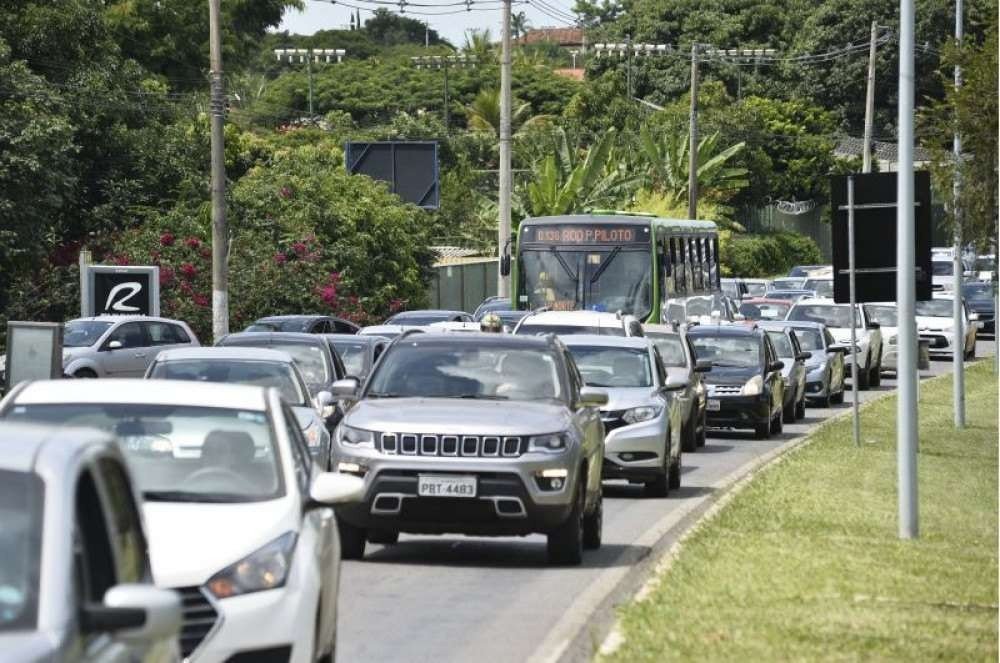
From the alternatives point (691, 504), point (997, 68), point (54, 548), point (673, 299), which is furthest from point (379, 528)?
point (673, 299)

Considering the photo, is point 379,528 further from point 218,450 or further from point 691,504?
point 691,504

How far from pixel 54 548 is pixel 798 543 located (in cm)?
1142

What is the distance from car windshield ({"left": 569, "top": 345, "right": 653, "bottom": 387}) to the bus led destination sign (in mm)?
14909

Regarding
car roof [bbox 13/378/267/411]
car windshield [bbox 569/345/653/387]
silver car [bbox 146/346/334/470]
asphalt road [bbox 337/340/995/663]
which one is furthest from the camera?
car windshield [bbox 569/345/653/387]

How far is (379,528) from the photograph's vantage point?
15312 millimetres

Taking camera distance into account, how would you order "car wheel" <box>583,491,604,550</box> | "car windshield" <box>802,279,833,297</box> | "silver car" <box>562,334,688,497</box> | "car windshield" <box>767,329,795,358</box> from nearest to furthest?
1. "car wheel" <box>583,491,604,550</box>
2. "silver car" <box>562,334,688,497</box>
3. "car windshield" <box>767,329,795,358</box>
4. "car windshield" <box>802,279,833,297</box>

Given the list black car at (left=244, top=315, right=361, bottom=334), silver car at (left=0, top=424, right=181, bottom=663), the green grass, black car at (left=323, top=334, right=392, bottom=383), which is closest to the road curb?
the green grass

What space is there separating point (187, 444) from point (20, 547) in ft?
16.4

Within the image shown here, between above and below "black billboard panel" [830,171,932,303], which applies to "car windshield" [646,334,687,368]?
below

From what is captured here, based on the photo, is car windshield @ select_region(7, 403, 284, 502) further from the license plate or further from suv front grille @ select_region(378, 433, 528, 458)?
suv front grille @ select_region(378, 433, 528, 458)

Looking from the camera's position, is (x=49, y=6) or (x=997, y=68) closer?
(x=997, y=68)

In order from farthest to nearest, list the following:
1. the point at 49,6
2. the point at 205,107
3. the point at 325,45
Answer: the point at 325,45 → the point at 205,107 → the point at 49,6

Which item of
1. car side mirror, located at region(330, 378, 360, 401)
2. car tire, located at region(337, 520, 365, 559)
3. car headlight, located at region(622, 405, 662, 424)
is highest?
car side mirror, located at region(330, 378, 360, 401)

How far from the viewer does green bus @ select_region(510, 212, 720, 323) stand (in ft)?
128
